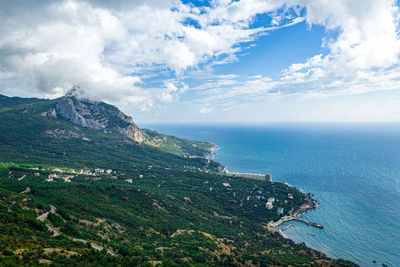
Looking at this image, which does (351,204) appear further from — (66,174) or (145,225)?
(66,174)

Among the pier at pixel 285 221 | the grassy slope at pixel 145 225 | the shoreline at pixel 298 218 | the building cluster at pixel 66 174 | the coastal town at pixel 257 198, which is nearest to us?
the grassy slope at pixel 145 225

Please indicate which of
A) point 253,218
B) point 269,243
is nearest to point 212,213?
point 253,218

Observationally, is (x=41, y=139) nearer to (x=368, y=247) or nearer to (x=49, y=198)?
(x=49, y=198)

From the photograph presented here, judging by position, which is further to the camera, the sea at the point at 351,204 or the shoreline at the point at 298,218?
the shoreline at the point at 298,218

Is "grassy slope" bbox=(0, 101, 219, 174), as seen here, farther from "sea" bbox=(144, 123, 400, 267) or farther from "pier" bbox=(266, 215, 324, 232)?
"pier" bbox=(266, 215, 324, 232)

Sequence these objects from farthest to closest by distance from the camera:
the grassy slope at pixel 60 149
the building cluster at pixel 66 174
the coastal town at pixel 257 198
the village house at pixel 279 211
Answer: the grassy slope at pixel 60 149
the village house at pixel 279 211
the building cluster at pixel 66 174
the coastal town at pixel 257 198

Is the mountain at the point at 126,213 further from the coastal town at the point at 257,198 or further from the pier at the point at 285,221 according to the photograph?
the pier at the point at 285,221

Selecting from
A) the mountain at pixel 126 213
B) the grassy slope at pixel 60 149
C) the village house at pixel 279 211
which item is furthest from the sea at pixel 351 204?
the grassy slope at pixel 60 149

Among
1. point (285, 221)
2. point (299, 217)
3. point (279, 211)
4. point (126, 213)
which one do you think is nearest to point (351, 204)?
point (299, 217)

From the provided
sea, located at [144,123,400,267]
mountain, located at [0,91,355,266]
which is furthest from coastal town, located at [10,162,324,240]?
sea, located at [144,123,400,267]
